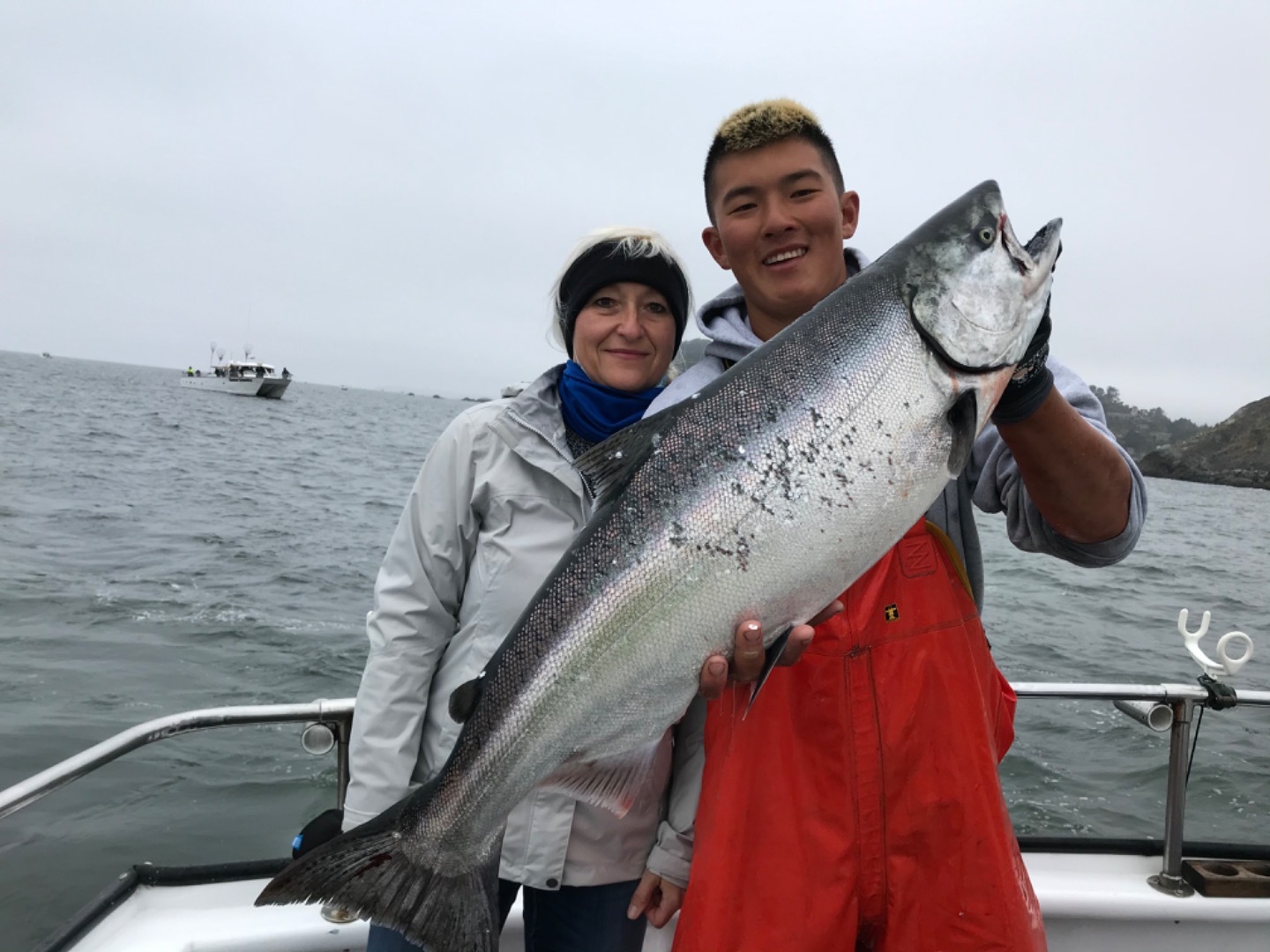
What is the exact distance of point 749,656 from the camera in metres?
2.06

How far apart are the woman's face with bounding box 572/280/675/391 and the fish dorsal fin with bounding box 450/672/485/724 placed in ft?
3.90

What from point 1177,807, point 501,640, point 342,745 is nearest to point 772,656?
point 501,640

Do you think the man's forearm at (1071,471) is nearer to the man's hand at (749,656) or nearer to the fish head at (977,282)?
the fish head at (977,282)

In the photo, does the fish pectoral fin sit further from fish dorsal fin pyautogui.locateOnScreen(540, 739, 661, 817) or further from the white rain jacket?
the white rain jacket

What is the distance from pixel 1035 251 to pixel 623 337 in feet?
4.47

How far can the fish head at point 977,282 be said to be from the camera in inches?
80.1

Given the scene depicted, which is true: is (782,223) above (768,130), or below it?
below

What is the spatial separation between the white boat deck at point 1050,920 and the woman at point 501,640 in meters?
0.63

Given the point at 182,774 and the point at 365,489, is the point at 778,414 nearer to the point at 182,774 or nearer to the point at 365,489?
the point at 182,774

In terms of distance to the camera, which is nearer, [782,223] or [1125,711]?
[782,223]

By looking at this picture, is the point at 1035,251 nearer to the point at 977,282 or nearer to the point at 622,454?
the point at 977,282

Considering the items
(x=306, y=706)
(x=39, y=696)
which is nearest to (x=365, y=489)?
(x=39, y=696)

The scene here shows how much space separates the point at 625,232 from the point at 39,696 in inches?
356

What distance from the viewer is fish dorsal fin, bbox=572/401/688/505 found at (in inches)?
88.1
